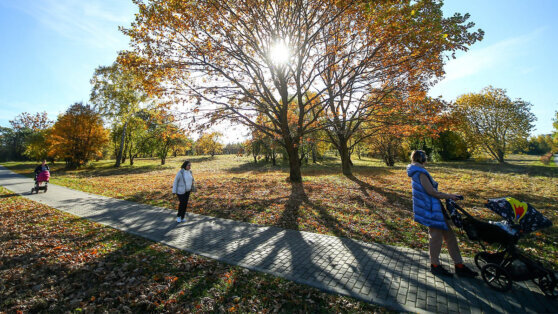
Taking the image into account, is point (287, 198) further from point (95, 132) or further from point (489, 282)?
point (95, 132)

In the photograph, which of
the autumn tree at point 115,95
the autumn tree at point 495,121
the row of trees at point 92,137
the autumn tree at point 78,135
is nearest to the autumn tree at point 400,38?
the row of trees at point 92,137

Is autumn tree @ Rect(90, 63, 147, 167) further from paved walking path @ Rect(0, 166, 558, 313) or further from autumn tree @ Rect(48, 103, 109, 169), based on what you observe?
paved walking path @ Rect(0, 166, 558, 313)

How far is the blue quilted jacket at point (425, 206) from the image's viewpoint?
4051 millimetres

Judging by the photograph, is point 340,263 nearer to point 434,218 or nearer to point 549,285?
point 434,218

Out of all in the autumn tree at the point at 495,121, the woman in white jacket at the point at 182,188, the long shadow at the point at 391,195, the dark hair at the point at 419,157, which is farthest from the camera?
the autumn tree at the point at 495,121

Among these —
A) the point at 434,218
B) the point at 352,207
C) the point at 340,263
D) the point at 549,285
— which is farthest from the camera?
the point at 352,207

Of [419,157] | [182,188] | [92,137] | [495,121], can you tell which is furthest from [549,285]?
[92,137]

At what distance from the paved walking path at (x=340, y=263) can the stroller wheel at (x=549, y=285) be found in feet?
0.35

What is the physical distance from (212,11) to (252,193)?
9498mm

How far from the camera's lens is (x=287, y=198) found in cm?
1103

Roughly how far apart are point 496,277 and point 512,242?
2.12ft

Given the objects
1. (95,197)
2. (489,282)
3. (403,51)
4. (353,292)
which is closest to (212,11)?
(403,51)

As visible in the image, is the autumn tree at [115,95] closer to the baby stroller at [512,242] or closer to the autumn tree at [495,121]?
the baby stroller at [512,242]

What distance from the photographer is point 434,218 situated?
4.07 meters
